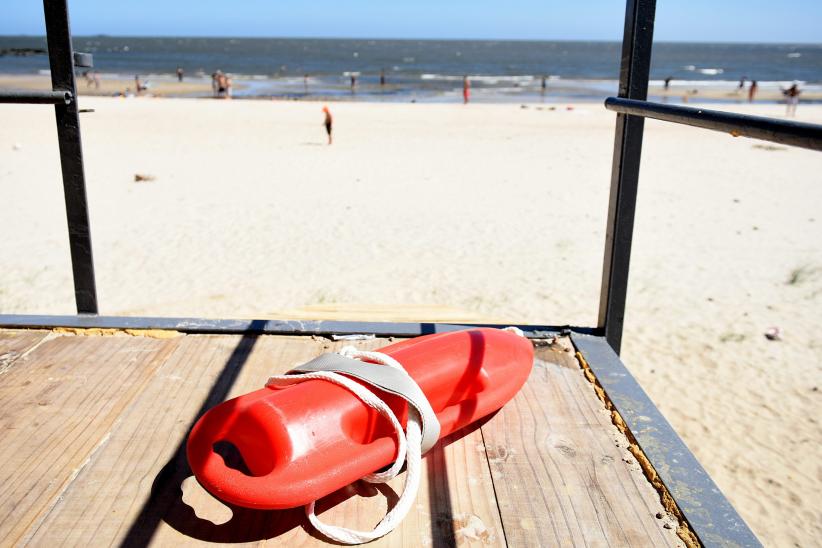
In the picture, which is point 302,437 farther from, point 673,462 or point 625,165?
point 625,165

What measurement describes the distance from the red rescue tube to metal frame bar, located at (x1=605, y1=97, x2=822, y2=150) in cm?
87

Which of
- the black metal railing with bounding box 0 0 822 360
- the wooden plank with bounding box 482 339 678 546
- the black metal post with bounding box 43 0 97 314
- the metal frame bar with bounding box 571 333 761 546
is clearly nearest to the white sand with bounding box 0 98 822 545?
the black metal post with bounding box 43 0 97 314

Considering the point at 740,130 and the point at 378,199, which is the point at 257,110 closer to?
the point at 378,199

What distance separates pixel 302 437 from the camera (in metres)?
1.55

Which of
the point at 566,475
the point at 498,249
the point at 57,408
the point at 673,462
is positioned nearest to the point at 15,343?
the point at 57,408

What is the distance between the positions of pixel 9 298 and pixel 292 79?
4111 centimetres

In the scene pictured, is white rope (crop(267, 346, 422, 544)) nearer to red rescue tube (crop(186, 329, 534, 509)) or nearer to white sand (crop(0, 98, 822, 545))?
red rescue tube (crop(186, 329, 534, 509))

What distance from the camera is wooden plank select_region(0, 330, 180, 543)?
1690mm

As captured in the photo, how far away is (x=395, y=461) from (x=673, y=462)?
0.73 m

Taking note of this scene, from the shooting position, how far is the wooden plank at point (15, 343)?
238 centimetres

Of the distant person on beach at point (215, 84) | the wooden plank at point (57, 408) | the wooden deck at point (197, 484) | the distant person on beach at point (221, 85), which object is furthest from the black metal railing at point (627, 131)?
the distant person on beach at point (215, 84)

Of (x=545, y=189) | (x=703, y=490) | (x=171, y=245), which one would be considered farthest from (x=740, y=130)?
(x=545, y=189)

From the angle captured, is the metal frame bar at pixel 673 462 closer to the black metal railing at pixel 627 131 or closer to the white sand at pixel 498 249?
the black metal railing at pixel 627 131

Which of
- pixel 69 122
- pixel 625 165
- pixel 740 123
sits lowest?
pixel 625 165
